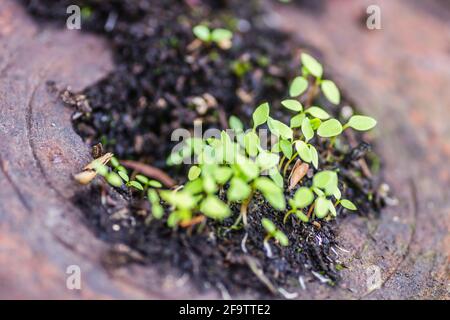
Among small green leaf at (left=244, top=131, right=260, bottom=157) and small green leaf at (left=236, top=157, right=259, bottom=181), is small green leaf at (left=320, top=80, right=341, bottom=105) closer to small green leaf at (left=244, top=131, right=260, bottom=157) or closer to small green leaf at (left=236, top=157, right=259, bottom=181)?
small green leaf at (left=244, top=131, right=260, bottom=157)

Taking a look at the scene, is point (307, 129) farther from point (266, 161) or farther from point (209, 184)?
point (209, 184)

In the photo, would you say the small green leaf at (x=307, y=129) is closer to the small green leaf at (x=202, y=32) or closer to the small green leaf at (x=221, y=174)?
the small green leaf at (x=221, y=174)

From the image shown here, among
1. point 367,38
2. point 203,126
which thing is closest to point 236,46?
point 203,126

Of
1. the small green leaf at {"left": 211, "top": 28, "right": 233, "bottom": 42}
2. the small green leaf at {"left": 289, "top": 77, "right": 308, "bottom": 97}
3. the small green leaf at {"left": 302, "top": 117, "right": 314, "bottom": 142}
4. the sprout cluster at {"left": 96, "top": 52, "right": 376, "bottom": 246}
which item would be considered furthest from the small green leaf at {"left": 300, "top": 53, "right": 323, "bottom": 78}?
the small green leaf at {"left": 211, "top": 28, "right": 233, "bottom": 42}

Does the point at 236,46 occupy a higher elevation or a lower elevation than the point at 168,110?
higher

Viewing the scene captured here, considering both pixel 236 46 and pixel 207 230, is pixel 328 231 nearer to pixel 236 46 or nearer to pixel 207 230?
pixel 207 230
